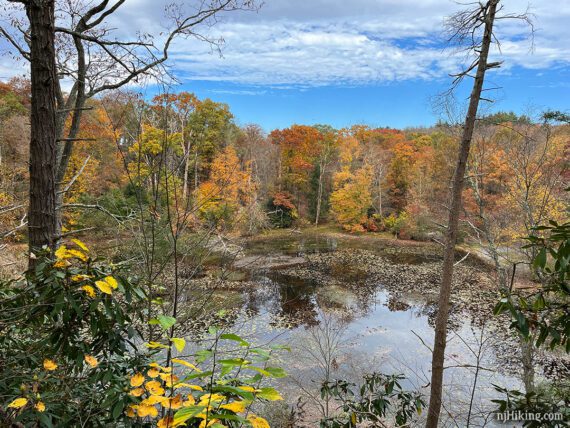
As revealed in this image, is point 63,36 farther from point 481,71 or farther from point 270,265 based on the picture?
point 270,265

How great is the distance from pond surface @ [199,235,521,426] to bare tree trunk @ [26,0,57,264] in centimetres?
286

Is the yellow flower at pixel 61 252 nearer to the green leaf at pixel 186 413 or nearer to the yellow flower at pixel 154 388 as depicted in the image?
the yellow flower at pixel 154 388

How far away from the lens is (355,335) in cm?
1002

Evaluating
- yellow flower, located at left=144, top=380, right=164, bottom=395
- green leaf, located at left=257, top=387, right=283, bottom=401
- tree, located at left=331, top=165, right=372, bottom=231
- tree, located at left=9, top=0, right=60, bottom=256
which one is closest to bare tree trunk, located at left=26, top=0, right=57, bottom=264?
tree, located at left=9, top=0, right=60, bottom=256

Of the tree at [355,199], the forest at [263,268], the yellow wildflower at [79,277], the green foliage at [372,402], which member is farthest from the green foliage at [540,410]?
the tree at [355,199]

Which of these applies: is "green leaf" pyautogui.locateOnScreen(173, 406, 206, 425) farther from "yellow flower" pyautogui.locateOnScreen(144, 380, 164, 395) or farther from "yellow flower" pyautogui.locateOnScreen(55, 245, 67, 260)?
"yellow flower" pyautogui.locateOnScreen(55, 245, 67, 260)

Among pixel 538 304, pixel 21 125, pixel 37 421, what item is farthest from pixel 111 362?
pixel 21 125

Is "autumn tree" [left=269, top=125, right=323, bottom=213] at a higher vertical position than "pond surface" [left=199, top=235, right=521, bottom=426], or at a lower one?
higher

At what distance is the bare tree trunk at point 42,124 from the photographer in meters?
2.35

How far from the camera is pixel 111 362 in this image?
169 cm

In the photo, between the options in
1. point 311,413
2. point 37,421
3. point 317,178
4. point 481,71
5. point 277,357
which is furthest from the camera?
point 317,178

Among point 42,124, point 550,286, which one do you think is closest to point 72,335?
point 42,124

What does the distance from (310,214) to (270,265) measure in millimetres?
13403

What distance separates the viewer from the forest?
160cm
